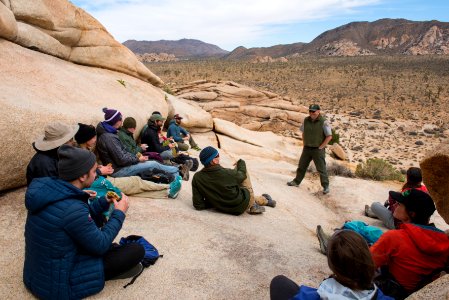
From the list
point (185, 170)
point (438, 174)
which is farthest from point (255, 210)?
point (438, 174)

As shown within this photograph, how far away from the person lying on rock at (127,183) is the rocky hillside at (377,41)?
4455 inches

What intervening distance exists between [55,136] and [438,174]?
4377 mm

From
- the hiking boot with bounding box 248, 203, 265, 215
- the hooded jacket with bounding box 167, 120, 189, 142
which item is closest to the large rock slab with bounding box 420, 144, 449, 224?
the hiking boot with bounding box 248, 203, 265, 215

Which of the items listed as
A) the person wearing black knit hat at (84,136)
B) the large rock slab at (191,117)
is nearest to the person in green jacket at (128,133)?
the person wearing black knit hat at (84,136)

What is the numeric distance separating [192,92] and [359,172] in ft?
42.4

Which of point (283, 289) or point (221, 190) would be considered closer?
point (283, 289)

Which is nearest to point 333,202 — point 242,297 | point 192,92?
point 242,297

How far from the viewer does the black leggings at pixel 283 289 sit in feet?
9.67

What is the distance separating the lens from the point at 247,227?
5.61 meters

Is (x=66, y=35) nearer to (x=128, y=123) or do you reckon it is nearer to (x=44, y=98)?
(x=44, y=98)

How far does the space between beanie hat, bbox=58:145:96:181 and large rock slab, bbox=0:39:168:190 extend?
9.47 ft

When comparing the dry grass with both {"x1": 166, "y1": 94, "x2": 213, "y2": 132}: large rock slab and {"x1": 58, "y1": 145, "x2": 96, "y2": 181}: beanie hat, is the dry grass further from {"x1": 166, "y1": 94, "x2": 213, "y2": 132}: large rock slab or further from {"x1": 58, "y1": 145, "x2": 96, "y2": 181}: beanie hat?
{"x1": 58, "y1": 145, "x2": 96, "y2": 181}: beanie hat

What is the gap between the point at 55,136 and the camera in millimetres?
4352

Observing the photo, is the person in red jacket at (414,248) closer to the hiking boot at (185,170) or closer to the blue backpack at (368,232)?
the blue backpack at (368,232)
